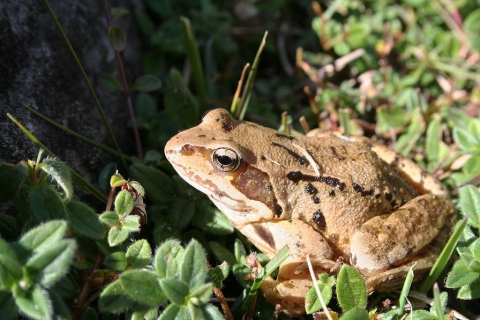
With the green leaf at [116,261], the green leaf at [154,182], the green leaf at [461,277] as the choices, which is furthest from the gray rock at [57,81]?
the green leaf at [461,277]

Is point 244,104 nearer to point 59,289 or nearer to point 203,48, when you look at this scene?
point 203,48

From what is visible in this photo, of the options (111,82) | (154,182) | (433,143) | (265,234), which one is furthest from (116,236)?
(433,143)

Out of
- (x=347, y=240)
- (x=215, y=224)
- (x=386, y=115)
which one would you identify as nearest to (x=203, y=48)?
(x=386, y=115)

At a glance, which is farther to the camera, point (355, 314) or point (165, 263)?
point (355, 314)

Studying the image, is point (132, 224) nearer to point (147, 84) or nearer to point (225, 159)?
point (225, 159)

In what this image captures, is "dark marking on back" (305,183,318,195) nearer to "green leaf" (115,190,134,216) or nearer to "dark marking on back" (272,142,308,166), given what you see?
"dark marking on back" (272,142,308,166)

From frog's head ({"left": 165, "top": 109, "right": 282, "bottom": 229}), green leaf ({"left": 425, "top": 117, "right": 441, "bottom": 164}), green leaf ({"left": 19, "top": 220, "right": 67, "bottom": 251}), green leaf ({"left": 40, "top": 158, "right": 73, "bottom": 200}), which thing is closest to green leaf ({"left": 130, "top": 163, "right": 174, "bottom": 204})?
frog's head ({"left": 165, "top": 109, "right": 282, "bottom": 229})

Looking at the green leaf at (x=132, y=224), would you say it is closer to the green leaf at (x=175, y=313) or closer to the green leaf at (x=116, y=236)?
the green leaf at (x=116, y=236)
